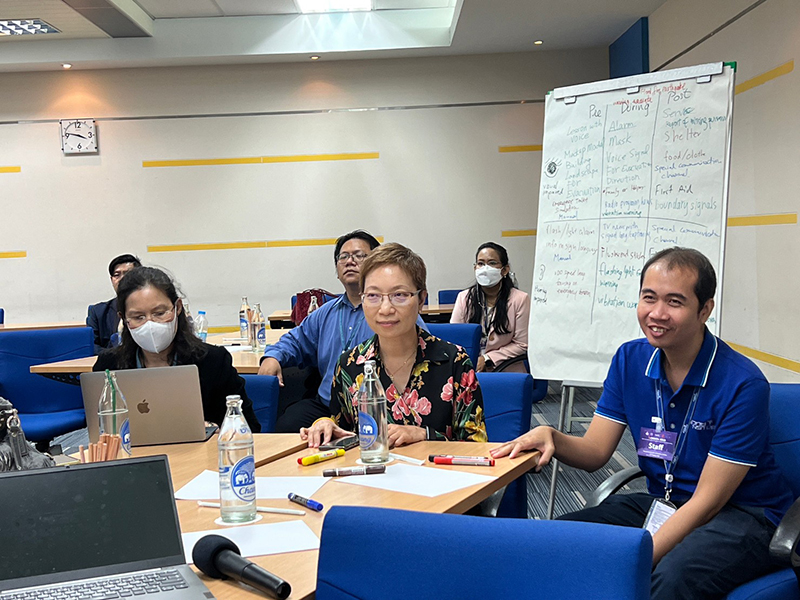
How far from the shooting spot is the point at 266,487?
1941 millimetres

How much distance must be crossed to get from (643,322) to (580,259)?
1.57 meters

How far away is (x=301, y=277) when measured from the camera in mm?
8398

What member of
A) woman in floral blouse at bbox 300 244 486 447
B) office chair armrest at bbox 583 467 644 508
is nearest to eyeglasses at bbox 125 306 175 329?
woman in floral blouse at bbox 300 244 486 447

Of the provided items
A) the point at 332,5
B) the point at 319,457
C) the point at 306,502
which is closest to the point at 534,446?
the point at 319,457

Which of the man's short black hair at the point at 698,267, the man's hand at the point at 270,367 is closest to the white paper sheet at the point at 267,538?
the man's short black hair at the point at 698,267

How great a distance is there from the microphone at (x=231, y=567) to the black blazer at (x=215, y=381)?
4.73 feet

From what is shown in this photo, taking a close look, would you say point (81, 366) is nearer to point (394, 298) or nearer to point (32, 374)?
point (32, 374)

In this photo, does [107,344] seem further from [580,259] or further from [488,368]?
[580,259]

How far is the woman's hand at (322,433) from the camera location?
7.73 ft

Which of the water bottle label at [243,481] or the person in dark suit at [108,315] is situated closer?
the water bottle label at [243,481]

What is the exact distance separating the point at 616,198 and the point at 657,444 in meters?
1.75

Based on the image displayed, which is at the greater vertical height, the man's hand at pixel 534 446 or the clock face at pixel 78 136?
the clock face at pixel 78 136

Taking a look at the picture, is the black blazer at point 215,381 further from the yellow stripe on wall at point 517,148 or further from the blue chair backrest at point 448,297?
the yellow stripe on wall at point 517,148

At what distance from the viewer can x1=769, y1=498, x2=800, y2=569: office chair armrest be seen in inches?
73.9
